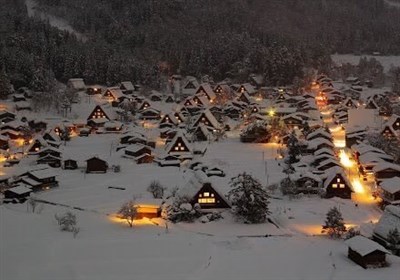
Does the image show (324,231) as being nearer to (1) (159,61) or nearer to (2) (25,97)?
(2) (25,97)

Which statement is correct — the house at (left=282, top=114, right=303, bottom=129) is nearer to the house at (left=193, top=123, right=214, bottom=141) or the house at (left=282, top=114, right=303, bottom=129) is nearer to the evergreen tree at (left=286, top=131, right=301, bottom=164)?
the house at (left=193, top=123, right=214, bottom=141)

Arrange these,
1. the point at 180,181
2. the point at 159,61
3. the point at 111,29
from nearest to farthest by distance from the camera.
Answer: the point at 180,181 → the point at 159,61 → the point at 111,29

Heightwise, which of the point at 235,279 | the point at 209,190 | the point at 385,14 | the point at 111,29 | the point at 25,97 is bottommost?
the point at 235,279

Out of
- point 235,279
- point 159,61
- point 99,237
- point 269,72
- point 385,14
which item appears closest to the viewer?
point 235,279

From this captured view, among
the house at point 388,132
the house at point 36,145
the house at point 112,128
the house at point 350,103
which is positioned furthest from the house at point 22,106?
the house at point 388,132

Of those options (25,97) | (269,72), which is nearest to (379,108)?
(269,72)

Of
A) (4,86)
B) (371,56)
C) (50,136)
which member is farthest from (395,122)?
(371,56)

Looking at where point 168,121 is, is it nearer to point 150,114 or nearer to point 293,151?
point 150,114
